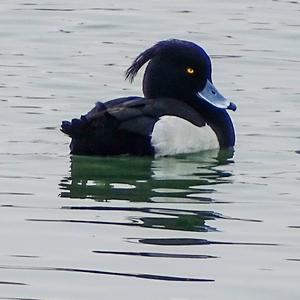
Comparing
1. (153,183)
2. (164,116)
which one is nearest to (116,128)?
(164,116)

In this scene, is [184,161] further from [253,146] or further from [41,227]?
[41,227]

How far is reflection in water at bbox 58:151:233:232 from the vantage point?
11179 mm

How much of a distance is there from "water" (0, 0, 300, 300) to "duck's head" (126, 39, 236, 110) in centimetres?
53

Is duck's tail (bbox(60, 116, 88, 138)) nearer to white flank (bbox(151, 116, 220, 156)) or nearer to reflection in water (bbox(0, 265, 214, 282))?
white flank (bbox(151, 116, 220, 156))

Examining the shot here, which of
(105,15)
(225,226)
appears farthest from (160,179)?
(105,15)

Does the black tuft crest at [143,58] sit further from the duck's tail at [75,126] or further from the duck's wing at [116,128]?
the duck's tail at [75,126]

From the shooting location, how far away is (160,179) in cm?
1291

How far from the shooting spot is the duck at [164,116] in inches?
532

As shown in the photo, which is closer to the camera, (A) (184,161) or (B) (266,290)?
(B) (266,290)

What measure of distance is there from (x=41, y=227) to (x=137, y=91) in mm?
6145

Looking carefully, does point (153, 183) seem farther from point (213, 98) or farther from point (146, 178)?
point (213, 98)

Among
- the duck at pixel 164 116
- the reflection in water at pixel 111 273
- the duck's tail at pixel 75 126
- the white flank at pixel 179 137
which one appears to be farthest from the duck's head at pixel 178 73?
the reflection in water at pixel 111 273

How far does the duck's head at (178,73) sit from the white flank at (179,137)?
39 centimetres

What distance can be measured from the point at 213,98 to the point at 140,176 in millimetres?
1783
